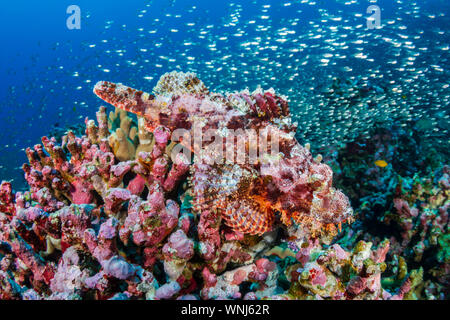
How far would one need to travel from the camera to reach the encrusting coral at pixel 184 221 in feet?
9.11

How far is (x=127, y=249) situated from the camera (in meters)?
3.26

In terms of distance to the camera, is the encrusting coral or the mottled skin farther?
the mottled skin

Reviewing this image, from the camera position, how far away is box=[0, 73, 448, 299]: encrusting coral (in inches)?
109

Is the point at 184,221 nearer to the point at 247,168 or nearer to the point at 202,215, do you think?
the point at 202,215

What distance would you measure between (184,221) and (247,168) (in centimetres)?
113

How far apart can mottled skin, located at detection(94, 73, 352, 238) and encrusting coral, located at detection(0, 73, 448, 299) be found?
0.6 inches

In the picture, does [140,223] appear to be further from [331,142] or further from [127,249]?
[331,142]

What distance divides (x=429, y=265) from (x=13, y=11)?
490 feet

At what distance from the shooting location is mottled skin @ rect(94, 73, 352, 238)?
3.39m

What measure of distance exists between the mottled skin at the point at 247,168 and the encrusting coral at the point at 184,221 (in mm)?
16

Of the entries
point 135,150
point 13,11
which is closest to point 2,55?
point 13,11

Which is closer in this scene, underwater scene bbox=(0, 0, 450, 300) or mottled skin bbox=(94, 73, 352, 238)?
underwater scene bbox=(0, 0, 450, 300)

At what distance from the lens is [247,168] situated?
3.72m

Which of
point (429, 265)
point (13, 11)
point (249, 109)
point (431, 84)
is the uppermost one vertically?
point (13, 11)
